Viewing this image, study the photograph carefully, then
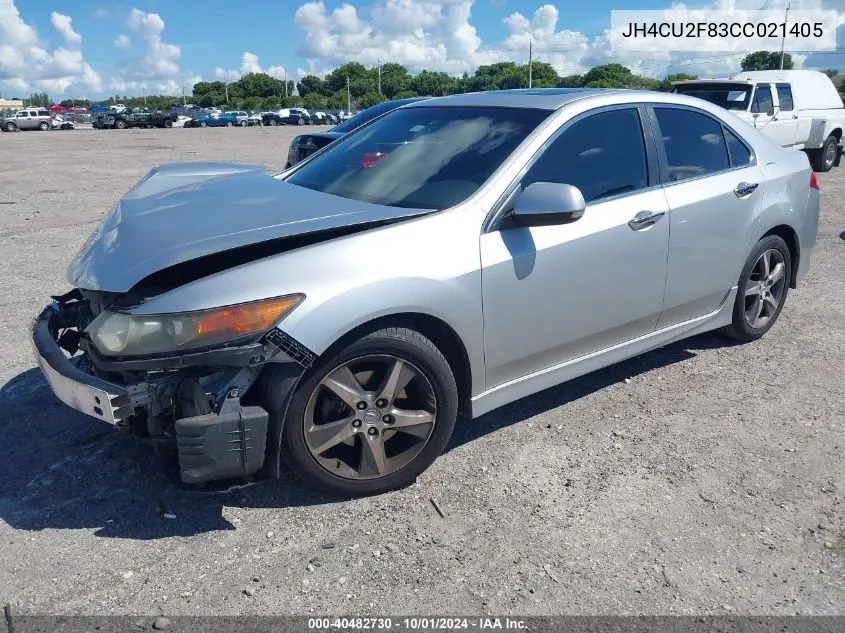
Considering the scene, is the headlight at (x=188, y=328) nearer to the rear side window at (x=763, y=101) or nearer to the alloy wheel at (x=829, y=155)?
the rear side window at (x=763, y=101)

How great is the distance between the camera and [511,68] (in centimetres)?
9500

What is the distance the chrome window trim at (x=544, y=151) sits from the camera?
3248mm

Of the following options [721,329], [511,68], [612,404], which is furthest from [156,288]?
[511,68]

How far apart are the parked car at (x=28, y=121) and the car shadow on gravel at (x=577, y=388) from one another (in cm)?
5665

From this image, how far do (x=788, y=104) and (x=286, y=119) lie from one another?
56.3 meters

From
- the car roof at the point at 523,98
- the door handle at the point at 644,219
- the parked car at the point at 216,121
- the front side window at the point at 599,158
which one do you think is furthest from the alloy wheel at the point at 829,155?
the parked car at the point at 216,121

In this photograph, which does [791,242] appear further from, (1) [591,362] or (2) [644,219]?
(1) [591,362]

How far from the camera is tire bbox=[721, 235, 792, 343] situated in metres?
4.66

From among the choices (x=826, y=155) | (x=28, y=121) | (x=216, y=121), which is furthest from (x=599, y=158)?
(x=216, y=121)

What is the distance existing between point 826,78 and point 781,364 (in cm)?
1336

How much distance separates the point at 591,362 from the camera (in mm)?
3801

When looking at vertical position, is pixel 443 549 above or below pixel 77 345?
below

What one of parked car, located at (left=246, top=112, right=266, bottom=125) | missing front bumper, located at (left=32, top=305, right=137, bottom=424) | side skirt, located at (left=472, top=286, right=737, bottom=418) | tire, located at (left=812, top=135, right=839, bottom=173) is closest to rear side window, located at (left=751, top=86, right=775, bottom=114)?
tire, located at (left=812, top=135, right=839, bottom=173)

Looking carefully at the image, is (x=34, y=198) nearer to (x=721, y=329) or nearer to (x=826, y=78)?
(x=721, y=329)
